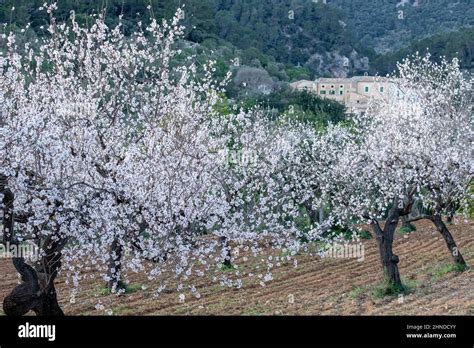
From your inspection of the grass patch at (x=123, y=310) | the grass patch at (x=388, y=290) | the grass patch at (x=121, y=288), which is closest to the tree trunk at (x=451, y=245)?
the grass patch at (x=388, y=290)

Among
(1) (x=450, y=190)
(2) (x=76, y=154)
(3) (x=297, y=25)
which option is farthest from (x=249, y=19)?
(2) (x=76, y=154)

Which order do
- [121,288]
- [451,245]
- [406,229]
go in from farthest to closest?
[406,229] → [451,245] → [121,288]

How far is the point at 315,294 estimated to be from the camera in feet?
46.9

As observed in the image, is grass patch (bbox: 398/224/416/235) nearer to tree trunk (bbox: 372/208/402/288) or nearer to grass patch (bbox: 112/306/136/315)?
tree trunk (bbox: 372/208/402/288)

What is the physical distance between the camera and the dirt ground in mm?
12422

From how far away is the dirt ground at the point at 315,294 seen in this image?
12422mm

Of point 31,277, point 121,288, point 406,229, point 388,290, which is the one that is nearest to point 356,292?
point 388,290

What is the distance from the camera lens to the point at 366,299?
13.6 metres

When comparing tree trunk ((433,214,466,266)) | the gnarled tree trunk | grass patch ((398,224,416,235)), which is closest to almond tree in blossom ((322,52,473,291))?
tree trunk ((433,214,466,266))

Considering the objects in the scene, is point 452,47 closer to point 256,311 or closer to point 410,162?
point 410,162

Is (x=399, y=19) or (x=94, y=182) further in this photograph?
(x=399, y=19)

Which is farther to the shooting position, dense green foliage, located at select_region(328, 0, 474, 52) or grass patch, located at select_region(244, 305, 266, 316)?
dense green foliage, located at select_region(328, 0, 474, 52)
